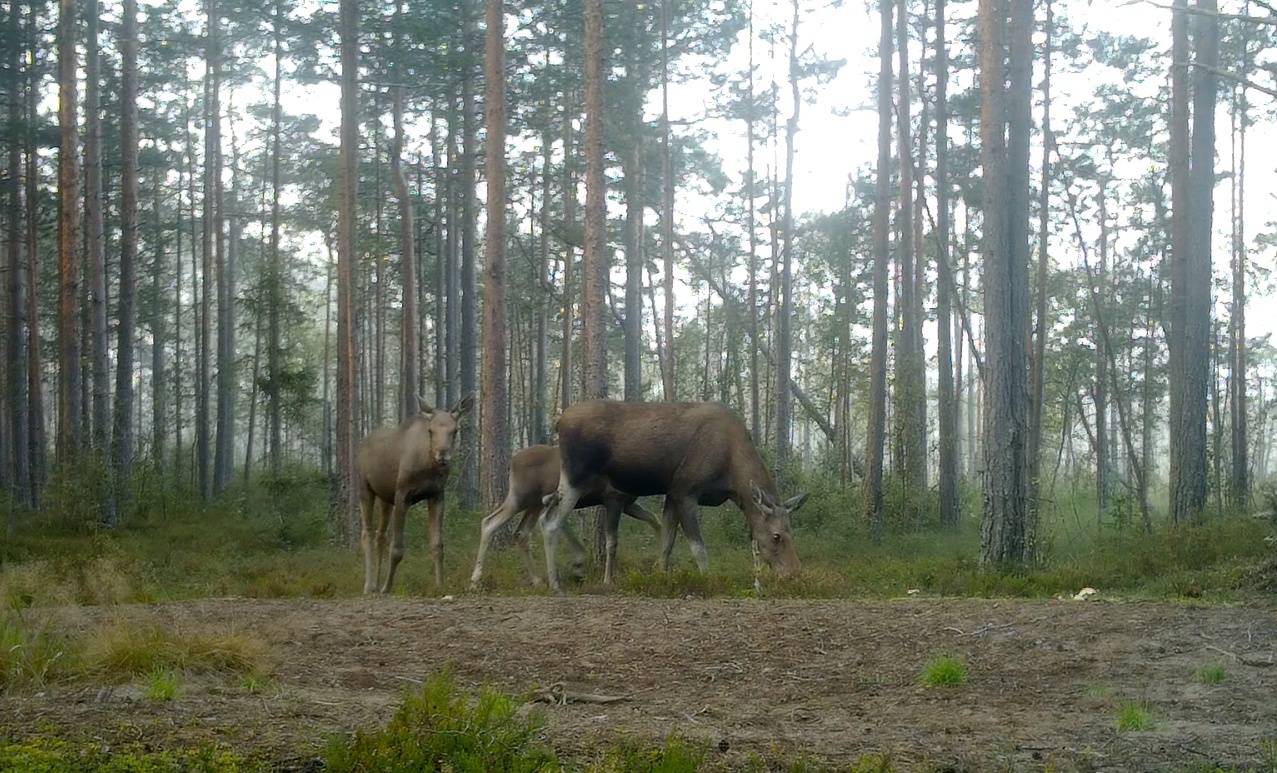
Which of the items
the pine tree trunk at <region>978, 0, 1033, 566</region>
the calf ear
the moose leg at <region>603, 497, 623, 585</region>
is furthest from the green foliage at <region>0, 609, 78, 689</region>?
the pine tree trunk at <region>978, 0, 1033, 566</region>

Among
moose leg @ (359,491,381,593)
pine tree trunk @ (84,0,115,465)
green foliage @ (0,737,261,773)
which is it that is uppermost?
pine tree trunk @ (84,0,115,465)

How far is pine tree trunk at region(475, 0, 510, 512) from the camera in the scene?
57.9 ft

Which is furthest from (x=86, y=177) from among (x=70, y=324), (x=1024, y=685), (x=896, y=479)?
(x=1024, y=685)

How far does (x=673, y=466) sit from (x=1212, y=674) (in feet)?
25.6

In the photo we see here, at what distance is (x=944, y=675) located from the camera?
755 centimetres

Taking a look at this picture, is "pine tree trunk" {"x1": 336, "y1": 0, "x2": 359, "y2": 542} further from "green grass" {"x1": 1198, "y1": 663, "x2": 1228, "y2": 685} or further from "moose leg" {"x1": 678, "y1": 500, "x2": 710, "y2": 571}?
"green grass" {"x1": 1198, "y1": 663, "x2": 1228, "y2": 685}

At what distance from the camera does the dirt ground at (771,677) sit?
570 centimetres

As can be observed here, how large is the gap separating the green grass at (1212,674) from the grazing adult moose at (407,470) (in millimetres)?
8552

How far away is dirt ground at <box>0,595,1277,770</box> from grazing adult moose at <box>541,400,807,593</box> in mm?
2822

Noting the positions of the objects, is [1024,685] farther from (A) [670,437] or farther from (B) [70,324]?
(B) [70,324]

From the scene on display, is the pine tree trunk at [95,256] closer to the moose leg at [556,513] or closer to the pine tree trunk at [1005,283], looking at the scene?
the moose leg at [556,513]

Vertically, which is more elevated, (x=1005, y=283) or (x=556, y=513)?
(x=1005, y=283)

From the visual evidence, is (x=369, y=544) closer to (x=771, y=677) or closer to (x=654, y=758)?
(x=771, y=677)

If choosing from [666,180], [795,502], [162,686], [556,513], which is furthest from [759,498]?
[666,180]
